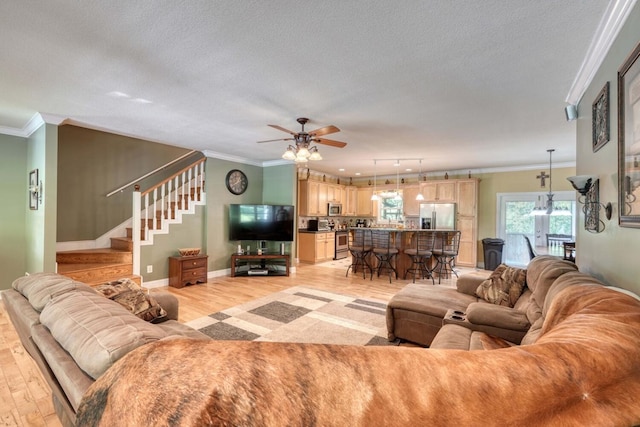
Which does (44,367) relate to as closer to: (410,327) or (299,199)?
(410,327)

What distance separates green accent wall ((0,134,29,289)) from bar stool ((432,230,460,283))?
23.1 ft

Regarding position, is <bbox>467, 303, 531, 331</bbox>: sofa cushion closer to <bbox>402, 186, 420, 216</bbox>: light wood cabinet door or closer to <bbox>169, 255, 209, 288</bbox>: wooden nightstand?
<bbox>169, 255, 209, 288</bbox>: wooden nightstand

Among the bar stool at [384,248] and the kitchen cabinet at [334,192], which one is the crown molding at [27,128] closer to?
the bar stool at [384,248]

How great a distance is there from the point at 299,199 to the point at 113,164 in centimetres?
428

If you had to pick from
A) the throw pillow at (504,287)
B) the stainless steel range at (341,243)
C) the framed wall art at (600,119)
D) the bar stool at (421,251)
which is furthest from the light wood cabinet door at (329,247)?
the framed wall art at (600,119)

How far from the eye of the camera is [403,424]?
23.9 inches

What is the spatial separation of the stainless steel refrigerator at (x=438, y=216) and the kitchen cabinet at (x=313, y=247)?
2.71 m

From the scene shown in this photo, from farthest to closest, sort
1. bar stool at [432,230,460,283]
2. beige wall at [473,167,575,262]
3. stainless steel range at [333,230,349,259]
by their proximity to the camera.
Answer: stainless steel range at [333,230,349,259] → beige wall at [473,167,575,262] → bar stool at [432,230,460,283]

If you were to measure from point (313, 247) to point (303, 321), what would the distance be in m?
4.20

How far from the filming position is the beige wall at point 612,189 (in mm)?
1570

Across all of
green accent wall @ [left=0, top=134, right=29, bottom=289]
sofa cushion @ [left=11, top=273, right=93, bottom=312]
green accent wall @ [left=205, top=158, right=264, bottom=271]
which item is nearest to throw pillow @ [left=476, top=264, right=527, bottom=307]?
sofa cushion @ [left=11, top=273, right=93, bottom=312]

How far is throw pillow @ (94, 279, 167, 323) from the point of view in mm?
2075

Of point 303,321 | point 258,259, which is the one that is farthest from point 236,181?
point 303,321

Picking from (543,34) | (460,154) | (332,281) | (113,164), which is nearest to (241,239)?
(332,281)
